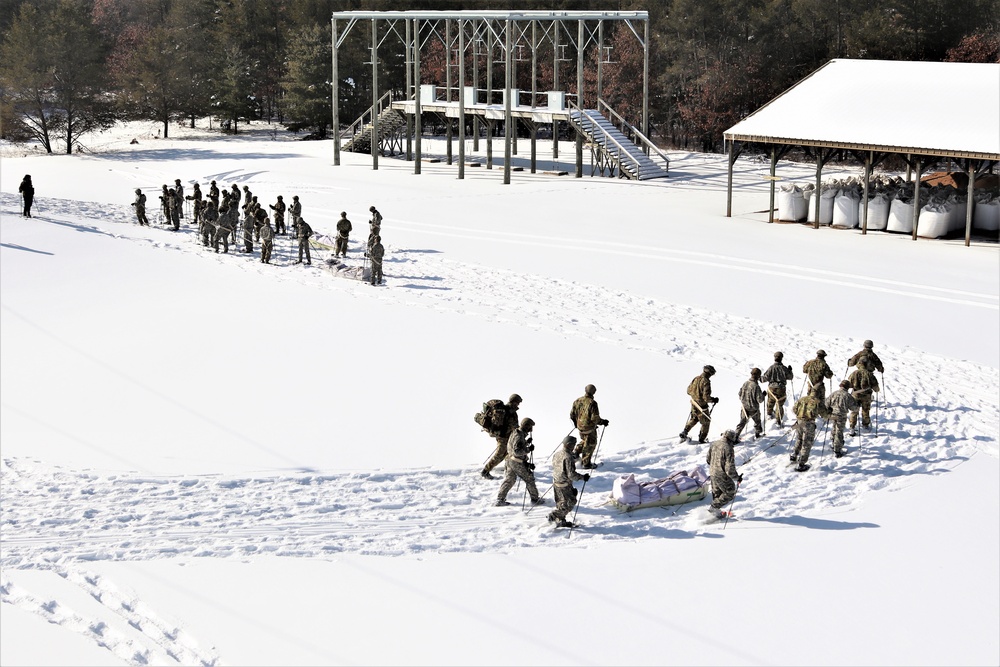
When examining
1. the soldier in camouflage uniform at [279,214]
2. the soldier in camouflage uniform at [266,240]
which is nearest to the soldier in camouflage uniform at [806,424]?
the soldier in camouflage uniform at [266,240]

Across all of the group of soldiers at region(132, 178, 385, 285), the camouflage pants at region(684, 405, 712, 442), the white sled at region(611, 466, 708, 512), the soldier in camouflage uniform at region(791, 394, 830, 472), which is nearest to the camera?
the white sled at region(611, 466, 708, 512)

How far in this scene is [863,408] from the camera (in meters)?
15.1

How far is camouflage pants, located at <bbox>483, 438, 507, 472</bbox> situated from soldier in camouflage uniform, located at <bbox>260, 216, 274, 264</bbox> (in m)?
13.1

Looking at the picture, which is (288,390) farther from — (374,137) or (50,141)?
(50,141)

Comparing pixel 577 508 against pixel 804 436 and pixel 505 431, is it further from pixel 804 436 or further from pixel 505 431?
pixel 804 436

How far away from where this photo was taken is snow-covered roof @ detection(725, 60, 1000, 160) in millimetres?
27328

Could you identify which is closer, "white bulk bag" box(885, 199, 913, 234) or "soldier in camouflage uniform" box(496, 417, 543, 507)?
"soldier in camouflage uniform" box(496, 417, 543, 507)

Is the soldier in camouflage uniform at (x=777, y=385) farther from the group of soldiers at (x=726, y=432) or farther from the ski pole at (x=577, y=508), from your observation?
the ski pole at (x=577, y=508)

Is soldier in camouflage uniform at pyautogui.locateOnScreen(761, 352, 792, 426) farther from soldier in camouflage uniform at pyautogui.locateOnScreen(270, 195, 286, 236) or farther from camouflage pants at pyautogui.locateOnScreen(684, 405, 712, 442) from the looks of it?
soldier in camouflage uniform at pyautogui.locateOnScreen(270, 195, 286, 236)

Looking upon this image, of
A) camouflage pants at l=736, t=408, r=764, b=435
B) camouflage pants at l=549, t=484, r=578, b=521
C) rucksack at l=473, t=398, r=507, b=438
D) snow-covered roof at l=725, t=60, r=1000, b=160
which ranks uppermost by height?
snow-covered roof at l=725, t=60, r=1000, b=160

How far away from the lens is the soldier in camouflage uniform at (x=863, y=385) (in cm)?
1492

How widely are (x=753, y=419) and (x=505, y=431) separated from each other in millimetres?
3430

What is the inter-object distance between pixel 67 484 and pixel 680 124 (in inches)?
1744

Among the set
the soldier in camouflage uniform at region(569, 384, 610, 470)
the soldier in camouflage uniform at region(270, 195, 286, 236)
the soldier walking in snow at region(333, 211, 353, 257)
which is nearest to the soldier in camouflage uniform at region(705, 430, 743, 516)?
the soldier in camouflage uniform at region(569, 384, 610, 470)
